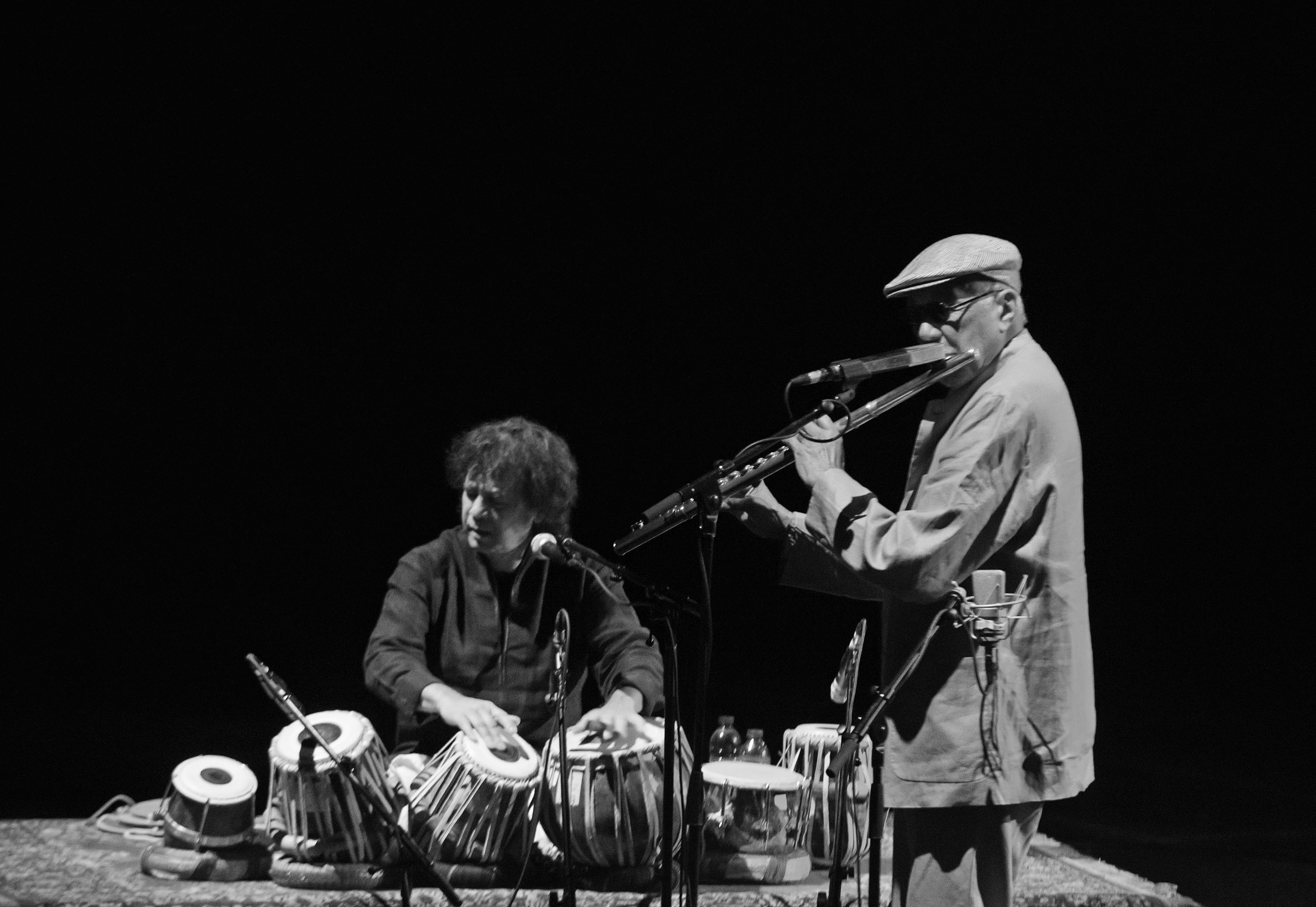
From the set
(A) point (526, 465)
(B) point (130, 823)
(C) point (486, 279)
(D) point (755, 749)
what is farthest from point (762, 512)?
(C) point (486, 279)

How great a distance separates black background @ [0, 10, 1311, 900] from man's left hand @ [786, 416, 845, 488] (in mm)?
3055

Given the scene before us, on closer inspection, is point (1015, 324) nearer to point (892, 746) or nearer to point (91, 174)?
point (892, 746)

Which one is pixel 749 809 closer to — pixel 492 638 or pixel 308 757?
pixel 492 638

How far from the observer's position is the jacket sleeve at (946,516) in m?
2.10

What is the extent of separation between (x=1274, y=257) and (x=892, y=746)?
4104mm

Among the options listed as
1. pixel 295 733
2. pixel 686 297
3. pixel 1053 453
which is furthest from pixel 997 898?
pixel 686 297

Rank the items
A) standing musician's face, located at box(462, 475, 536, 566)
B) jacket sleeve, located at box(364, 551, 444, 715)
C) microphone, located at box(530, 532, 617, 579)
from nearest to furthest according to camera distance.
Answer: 1. microphone, located at box(530, 532, 617, 579)
2. jacket sleeve, located at box(364, 551, 444, 715)
3. standing musician's face, located at box(462, 475, 536, 566)

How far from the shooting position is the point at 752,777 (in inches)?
137

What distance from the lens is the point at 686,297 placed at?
17.4 feet

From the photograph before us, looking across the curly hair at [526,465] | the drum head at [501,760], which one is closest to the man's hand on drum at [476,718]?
the drum head at [501,760]

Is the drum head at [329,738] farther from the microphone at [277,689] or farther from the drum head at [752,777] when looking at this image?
the drum head at [752,777]

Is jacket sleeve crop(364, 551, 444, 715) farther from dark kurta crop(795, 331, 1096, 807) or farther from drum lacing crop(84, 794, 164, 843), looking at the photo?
dark kurta crop(795, 331, 1096, 807)

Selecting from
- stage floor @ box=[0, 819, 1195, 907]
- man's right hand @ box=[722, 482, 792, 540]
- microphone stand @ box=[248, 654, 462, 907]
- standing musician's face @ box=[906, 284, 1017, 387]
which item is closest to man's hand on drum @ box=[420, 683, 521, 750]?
microphone stand @ box=[248, 654, 462, 907]

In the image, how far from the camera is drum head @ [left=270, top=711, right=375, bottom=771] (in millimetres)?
3225
